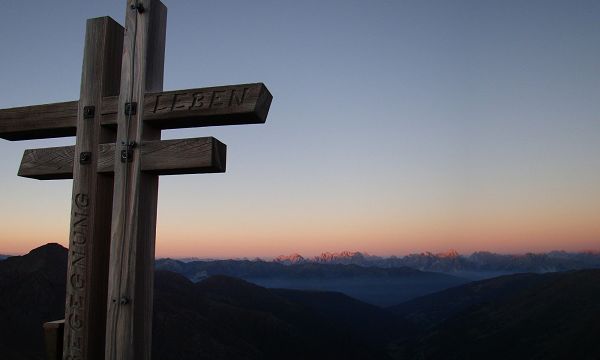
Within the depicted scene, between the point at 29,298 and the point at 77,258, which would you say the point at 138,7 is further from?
the point at 29,298

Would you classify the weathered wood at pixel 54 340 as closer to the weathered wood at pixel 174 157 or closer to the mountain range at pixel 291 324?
the weathered wood at pixel 174 157

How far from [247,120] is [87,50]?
1545mm

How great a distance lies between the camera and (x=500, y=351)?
4345 inches

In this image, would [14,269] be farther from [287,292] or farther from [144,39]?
[287,292]

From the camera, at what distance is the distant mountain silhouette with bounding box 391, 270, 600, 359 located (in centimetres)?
10069

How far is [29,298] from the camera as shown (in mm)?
69062

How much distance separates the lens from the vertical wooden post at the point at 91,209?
3.72 metres

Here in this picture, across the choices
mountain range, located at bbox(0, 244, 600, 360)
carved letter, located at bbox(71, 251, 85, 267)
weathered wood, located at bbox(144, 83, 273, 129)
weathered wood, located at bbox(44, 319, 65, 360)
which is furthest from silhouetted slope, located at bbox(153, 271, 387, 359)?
weathered wood, located at bbox(144, 83, 273, 129)

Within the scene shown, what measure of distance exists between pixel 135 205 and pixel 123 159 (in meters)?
0.38

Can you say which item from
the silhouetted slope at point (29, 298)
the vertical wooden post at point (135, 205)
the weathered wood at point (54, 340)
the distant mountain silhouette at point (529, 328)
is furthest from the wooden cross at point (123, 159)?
the distant mountain silhouette at point (529, 328)

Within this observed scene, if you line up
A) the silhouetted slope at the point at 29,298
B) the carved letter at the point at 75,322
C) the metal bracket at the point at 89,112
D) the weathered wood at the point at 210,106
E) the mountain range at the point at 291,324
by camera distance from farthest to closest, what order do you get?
the mountain range at the point at 291,324 → the silhouetted slope at the point at 29,298 → the metal bracket at the point at 89,112 → the carved letter at the point at 75,322 → the weathered wood at the point at 210,106

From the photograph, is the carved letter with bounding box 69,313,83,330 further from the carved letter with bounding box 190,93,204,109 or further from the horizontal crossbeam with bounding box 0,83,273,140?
the carved letter with bounding box 190,93,204,109

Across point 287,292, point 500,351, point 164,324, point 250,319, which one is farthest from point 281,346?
point 287,292

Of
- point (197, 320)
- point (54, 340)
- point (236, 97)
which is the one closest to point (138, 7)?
point (236, 97)
